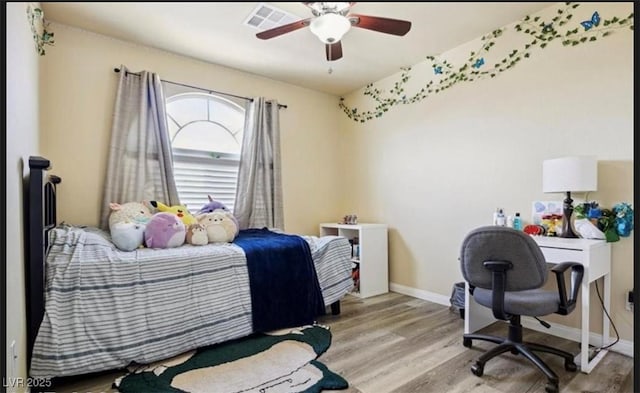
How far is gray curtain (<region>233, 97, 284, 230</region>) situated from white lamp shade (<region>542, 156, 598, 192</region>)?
8.20 ft

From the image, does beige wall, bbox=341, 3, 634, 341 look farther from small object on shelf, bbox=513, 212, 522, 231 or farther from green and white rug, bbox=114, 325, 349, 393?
green and white rug, bbox=114, 325, 349, 393

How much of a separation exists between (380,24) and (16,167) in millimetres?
2081

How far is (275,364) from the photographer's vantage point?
1931mm

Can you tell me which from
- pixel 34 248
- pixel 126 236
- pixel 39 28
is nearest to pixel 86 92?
pixel 39 28

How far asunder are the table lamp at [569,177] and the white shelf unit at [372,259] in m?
1.63

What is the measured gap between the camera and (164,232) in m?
2.31

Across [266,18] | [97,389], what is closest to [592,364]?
[97,389]

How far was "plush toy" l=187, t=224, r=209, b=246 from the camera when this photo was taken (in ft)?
8.18

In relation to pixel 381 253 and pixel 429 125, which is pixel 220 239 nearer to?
pixel 381 253

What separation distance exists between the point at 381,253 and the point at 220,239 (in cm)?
174

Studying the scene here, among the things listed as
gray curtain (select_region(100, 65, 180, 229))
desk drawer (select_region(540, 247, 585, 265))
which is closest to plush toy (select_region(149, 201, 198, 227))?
gray curtain (select_region(100, 65, 180, 229))

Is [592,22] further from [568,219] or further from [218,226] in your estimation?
[218,226]

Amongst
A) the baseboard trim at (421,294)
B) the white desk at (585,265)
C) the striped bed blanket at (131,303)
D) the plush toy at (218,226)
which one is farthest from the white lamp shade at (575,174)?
the plush toy at (218,226)

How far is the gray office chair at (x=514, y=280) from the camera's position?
66.1 inches
